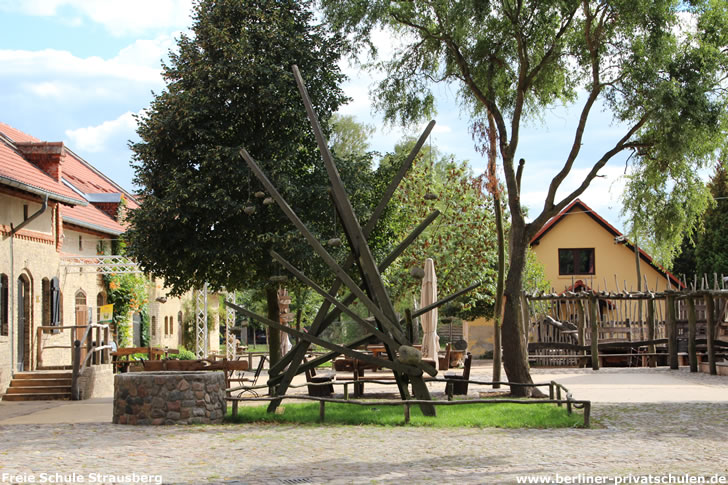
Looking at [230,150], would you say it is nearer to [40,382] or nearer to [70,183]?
[40,382]

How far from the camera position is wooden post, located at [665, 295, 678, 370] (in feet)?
83.6

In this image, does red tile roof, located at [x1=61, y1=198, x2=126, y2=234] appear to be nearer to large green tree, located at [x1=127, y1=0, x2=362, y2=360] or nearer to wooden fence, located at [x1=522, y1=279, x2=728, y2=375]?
large green tree, located at [x1=127, y1=0, x2=362, y2=360]

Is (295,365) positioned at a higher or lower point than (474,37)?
lower

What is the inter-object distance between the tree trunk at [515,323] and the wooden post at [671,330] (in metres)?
10.8

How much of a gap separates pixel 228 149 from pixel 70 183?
454 inches

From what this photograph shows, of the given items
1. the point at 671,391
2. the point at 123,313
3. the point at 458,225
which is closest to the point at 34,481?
the point at 671,391

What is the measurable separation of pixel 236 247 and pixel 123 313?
10451 millimetres

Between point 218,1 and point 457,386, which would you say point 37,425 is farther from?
point 218,1

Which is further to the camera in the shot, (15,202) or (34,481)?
(15,202)

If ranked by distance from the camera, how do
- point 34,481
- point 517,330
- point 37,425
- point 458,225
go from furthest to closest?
point 458,225 → point 517,330 → point 37,425 → point 34,481

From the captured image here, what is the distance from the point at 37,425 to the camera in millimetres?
13523

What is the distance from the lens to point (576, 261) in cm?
4256

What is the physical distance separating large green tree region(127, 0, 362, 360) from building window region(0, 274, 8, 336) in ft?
10.3

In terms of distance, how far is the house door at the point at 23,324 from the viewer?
21031 millimetres
